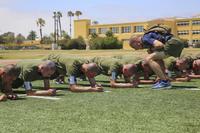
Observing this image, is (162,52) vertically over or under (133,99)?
over

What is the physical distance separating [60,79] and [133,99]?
4.03 metres

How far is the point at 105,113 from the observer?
20.7ft

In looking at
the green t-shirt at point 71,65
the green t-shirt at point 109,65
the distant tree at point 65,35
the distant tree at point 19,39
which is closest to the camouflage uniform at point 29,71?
the green t-shirt at point 71,65

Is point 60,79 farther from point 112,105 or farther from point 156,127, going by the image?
point 156,127

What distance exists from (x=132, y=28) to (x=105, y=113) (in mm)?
103090

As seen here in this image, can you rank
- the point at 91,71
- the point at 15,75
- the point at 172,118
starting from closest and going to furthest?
1. the point at 172,118
2. the point at 15,75
3. the point at 91,71

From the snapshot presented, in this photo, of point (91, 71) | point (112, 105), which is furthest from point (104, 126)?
point (91, 71)

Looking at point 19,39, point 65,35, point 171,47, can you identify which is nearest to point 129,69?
point 171,47

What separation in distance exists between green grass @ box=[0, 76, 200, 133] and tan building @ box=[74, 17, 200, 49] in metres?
73.6

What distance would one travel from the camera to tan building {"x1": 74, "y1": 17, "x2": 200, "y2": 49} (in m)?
100

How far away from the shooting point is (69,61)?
9312mm

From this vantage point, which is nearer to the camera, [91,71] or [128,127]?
[128,127]

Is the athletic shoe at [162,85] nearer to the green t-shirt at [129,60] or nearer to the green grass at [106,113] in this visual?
the green t-shirt at [129,60]

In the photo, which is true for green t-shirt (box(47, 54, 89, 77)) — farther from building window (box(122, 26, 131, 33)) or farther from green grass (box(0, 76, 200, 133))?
building window (box(122, 26, 131, 33))
